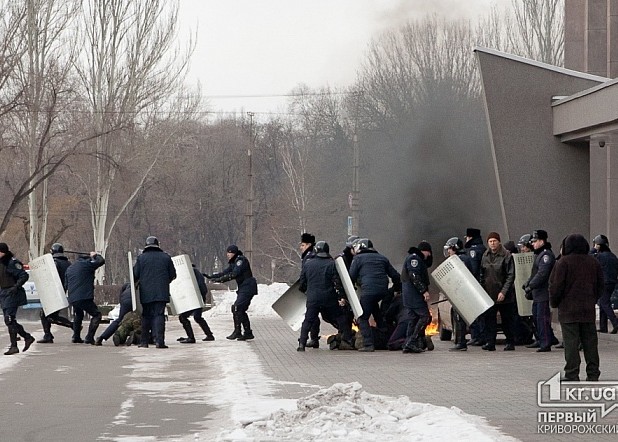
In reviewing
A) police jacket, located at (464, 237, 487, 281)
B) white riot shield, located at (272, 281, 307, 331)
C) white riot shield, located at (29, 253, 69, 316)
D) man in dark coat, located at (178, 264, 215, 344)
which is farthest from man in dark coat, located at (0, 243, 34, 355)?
police jacket, located at (464, 237, 487, 281)

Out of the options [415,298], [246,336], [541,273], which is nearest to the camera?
[541,273]

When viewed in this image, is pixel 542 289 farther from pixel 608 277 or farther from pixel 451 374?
pixel 608 277

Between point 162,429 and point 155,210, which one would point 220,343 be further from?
point 155,210

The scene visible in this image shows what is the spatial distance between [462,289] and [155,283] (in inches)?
197

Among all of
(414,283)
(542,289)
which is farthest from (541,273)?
(414,283)

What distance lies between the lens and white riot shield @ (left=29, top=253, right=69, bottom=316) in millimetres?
22484

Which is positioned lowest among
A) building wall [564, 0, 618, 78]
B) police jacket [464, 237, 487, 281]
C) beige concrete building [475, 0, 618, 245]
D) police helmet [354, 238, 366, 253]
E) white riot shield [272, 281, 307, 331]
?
white riot shield [272, 281, 307, 331]

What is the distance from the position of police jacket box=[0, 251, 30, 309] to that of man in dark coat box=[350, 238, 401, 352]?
5115 millimetres

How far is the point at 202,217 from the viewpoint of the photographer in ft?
288

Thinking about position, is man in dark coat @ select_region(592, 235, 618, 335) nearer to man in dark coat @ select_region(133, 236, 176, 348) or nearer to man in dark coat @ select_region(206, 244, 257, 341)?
man in dark coat @ select_region(206, 244, 257, 341)

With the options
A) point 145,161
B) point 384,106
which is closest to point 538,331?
point 384,106

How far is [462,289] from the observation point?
65.3 ft

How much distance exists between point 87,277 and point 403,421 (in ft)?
41.8

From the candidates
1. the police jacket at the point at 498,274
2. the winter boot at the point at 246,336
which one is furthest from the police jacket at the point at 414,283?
the winter boot at the point at 246,336
